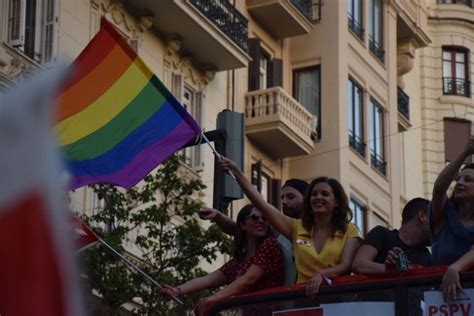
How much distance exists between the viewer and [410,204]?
8.77 metres

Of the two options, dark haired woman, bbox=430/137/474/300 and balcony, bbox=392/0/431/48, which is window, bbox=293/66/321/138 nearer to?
balcony, bbox=392/0/431/48

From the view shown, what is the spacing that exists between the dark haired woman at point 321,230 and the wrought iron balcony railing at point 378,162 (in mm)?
26237

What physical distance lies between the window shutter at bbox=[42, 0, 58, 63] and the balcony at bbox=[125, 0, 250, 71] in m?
2.85

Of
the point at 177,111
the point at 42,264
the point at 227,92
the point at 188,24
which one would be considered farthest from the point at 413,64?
the point at 42,264

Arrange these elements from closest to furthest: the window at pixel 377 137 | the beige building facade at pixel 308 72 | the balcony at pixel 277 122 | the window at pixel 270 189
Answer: the beige building facade at pixel 308 72 → the balcony at pixel 277 122 → the window at pixel 270 189 → the window at pixel 377 137

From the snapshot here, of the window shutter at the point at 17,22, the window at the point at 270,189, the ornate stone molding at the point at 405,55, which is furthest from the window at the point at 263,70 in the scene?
the window shutter at the point at 17,22

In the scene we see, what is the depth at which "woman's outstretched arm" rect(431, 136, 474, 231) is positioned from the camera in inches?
327

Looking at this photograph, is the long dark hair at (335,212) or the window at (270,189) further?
the window at (270,189)

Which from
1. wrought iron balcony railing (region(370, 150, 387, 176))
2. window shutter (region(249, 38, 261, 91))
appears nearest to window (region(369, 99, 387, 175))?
wrought iron balcony railing (region(370, 150, 387, 176))

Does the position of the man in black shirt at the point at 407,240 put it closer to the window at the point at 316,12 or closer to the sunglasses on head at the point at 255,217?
the sunglasses on head at the point at 255,217

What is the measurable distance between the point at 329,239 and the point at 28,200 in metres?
3.58

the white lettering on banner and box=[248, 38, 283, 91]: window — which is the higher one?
box=[248, 38, 283, 91]: window

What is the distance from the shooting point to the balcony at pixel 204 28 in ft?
89.4

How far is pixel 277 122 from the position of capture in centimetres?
3067
